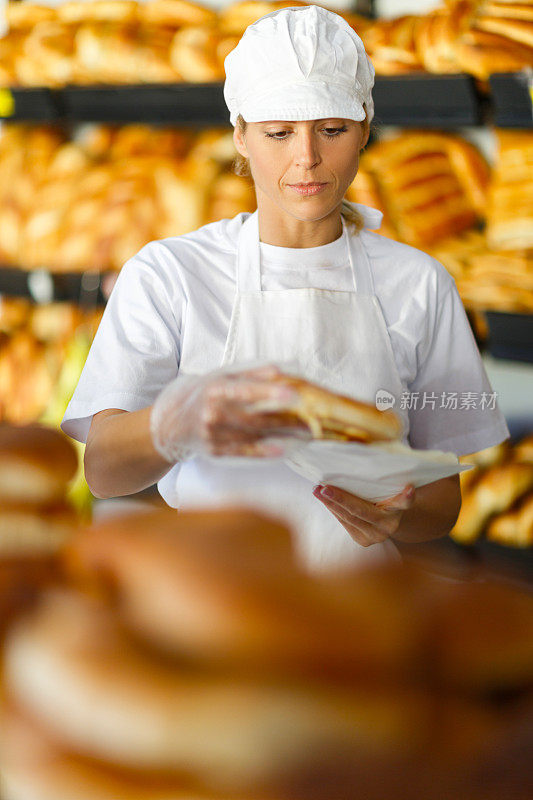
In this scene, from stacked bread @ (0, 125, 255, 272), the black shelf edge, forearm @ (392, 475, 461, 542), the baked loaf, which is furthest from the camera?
stacked bread @ (0, 125, 255, 272)

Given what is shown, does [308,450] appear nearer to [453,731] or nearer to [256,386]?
[256,386]

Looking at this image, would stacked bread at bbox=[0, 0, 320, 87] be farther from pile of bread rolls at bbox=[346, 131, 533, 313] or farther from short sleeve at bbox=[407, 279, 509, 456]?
short sleeve at bbox=[407, 279, 509, 456]

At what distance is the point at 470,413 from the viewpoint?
109 cm

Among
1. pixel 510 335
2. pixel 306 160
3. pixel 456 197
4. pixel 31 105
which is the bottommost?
pixel 510 335

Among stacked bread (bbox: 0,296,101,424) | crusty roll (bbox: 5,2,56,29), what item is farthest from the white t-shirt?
crusty roll (bbox: 5,2,56,29)

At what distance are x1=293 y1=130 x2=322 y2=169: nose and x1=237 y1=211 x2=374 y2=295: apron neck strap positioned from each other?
18 cm

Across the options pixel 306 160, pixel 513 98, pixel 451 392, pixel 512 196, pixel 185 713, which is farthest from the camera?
pixel 512 196

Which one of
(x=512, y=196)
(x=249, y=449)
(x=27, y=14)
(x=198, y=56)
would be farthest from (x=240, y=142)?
(x=27, y=14)

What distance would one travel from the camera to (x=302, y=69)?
0.87 metres

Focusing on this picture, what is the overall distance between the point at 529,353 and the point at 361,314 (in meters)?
0.79

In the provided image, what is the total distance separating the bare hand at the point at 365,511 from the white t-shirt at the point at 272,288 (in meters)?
0.28

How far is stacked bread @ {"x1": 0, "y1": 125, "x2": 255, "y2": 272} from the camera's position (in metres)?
2.42

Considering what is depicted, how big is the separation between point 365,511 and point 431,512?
10.3 inches

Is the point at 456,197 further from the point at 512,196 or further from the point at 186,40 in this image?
the point at 186,40
